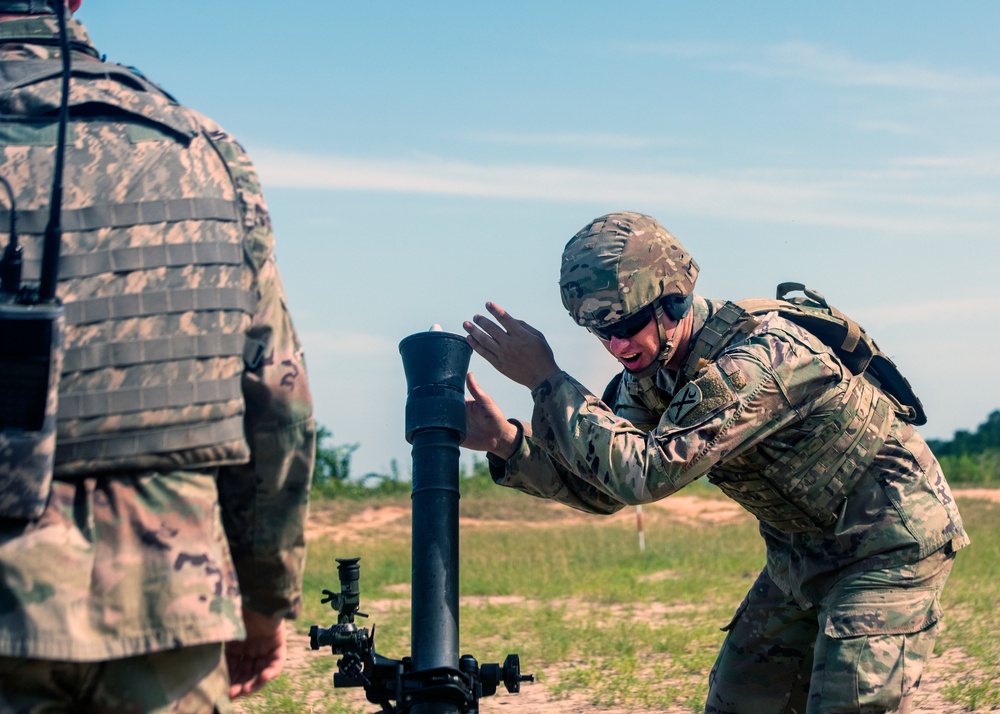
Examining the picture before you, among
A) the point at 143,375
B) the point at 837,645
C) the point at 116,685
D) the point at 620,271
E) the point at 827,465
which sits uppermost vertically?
the point at 620,271

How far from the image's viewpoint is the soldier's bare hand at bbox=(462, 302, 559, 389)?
4.59m

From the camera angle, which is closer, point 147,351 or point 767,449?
point 147,351

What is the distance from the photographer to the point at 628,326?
458 centimetres

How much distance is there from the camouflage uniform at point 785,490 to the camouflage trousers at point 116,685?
6.14ft

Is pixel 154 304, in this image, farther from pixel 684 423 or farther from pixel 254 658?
pixel 684 423

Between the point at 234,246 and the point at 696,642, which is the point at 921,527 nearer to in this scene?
the point at 234,246

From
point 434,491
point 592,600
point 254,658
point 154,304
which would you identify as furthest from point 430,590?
point 592,600

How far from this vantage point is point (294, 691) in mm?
7676

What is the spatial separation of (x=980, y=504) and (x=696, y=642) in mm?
9845

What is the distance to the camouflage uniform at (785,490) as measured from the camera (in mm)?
4324

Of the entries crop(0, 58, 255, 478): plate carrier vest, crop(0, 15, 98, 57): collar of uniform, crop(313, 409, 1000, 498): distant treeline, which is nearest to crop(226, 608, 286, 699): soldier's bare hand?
crop(0, 58, 255, 478): plate carrier vest

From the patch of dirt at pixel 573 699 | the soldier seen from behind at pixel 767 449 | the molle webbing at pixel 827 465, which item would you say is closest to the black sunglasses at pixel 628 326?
the soldier seen from behind at pixel 767 449

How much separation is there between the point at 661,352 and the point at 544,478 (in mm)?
678

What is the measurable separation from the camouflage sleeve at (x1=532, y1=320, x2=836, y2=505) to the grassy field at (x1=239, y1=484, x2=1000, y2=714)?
10.5ft
